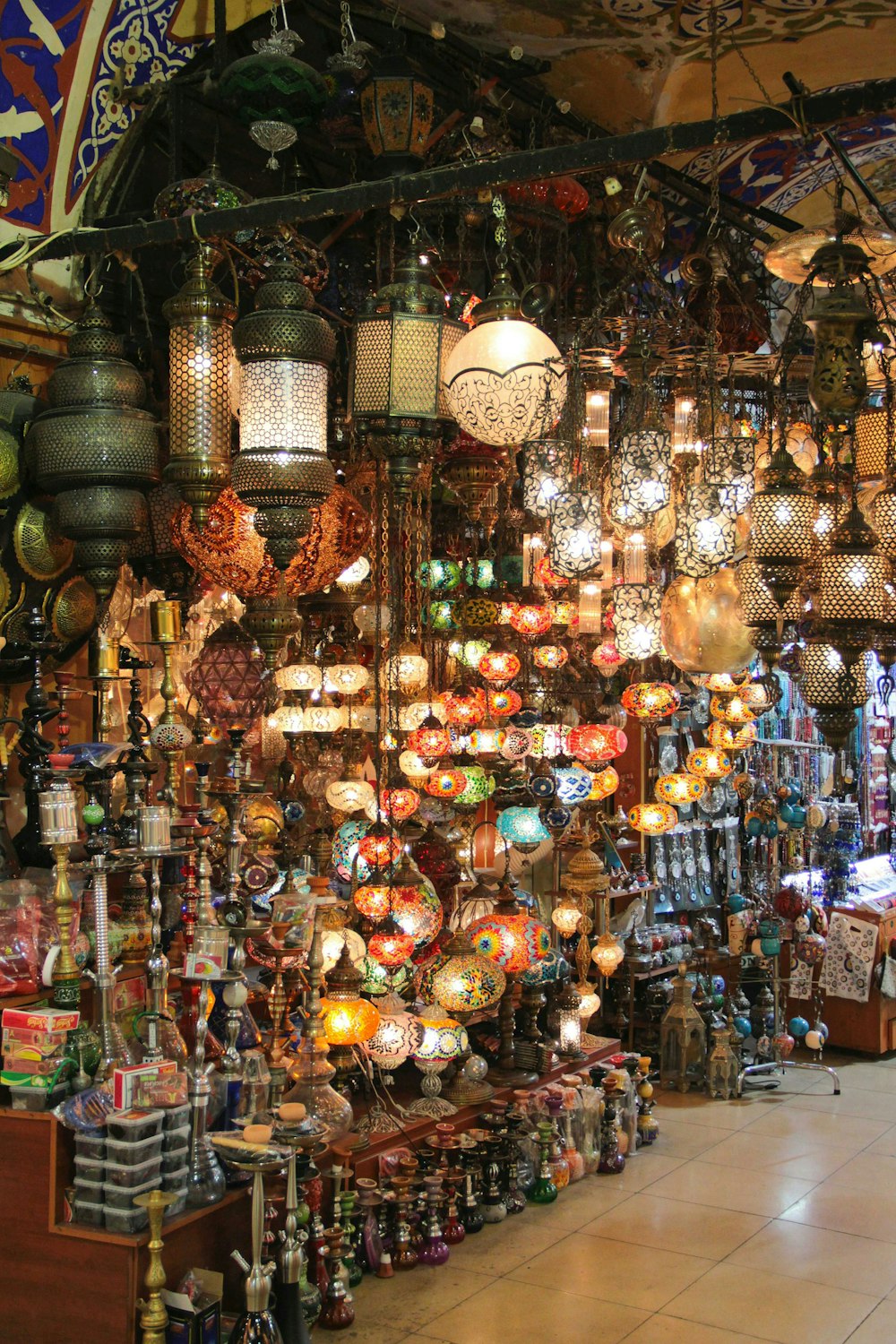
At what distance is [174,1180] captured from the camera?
2902 millimetres

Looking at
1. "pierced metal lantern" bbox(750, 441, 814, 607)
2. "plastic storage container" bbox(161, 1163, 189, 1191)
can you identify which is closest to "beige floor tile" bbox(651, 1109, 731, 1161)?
"plastic storage container" bbox(161, 1163, 189, 1191)

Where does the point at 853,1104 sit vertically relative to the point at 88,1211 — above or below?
below

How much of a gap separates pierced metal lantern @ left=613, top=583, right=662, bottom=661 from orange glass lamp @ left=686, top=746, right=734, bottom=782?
2.07 m

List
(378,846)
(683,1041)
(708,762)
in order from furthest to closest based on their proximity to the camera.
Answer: (683,1041)
(708,762)
(378,846)

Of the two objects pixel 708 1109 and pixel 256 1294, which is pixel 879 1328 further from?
pixel 708 1109

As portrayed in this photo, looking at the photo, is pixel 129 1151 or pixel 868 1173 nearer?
pixel 129 1151

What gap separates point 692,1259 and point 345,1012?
1.66m

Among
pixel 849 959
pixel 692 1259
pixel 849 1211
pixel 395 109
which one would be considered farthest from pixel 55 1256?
pixel 849 959

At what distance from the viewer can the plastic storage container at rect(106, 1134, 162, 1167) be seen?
109 inches

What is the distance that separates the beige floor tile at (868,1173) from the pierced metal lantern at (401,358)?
392cm

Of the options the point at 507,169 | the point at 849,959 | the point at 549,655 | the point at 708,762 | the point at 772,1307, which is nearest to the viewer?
the point at 507,169

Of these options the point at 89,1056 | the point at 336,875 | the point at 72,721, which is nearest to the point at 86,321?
the point at 72,721

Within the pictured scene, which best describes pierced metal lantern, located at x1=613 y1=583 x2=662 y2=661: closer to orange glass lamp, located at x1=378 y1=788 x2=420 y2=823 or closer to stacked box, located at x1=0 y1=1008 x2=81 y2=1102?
orange glass lamp, located at x1=378 y1=788 x2=420 y2=823

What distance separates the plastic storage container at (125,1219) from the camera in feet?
9.09
